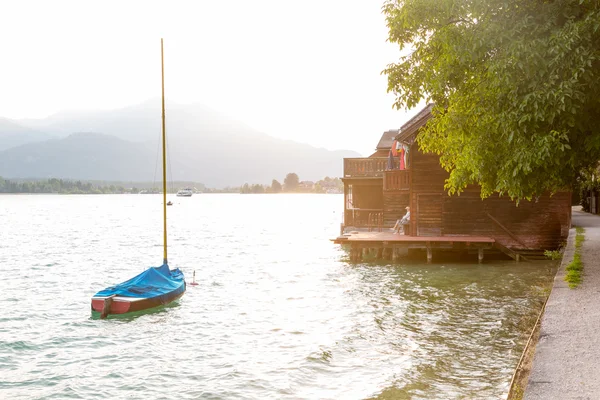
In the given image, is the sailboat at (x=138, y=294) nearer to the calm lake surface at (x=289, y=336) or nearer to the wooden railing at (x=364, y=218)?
the calm lake surface at (x=289, y=336)

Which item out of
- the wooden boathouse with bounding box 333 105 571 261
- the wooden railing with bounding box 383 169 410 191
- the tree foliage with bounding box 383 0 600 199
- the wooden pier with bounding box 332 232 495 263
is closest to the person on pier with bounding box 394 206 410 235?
the wooden boathouse with bounding box 333 105 571 261

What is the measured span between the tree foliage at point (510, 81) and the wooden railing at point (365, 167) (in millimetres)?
20129

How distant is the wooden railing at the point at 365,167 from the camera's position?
41.2m

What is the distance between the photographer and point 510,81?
16.2 metres

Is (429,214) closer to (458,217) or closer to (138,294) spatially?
(458,217)

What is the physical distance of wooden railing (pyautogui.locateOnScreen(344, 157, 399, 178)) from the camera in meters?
41.2

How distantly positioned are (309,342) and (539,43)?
1059 cm

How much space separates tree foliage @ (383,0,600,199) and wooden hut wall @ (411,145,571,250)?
11.8 meters

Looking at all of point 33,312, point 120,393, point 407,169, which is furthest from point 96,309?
point 407,169

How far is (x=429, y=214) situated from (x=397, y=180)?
8.98 ft

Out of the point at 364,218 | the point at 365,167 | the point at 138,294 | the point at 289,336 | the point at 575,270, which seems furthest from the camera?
the point at 364,218

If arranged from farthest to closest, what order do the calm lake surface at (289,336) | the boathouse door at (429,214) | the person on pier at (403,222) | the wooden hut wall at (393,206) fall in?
the wooden hut wall at (393,206)
the person on pier at (403,222)
the boathouse door at (429,214)
the calm lake surface at (289,336)

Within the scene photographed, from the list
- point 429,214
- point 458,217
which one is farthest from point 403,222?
point 458,217

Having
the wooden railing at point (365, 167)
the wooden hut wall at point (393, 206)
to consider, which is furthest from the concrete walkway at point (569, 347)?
the wooden railing at point (365, 167)
